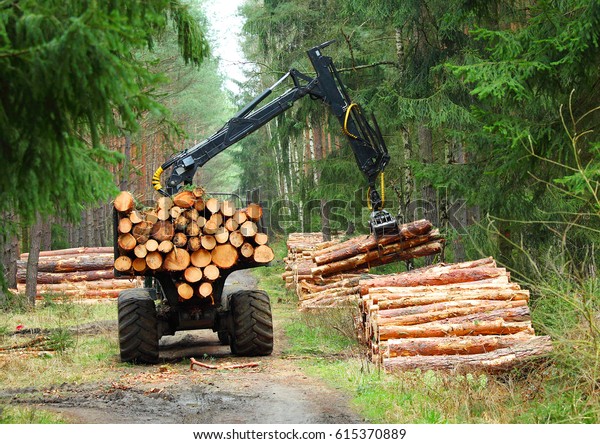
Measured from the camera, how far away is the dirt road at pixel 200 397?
284 inches

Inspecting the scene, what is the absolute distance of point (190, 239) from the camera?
1109 cm

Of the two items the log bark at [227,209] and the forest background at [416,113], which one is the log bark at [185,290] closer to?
the log bark at [227,209]

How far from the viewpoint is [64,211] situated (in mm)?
6141

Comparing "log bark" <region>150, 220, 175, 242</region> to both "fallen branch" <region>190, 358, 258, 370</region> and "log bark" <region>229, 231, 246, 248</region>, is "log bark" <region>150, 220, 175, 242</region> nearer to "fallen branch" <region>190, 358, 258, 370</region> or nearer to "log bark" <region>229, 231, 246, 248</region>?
"log bark" <region>229, 231, 246, 248</region>

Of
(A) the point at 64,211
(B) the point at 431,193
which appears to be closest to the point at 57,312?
(B) the point at 431,193

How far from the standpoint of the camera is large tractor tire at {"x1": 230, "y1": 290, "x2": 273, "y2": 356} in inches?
445

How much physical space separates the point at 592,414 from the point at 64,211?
175 inches

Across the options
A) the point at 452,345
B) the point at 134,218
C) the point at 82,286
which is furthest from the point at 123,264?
the point at 82,286

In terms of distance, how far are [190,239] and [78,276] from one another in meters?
11.8

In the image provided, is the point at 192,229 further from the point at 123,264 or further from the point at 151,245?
the point at 123,264

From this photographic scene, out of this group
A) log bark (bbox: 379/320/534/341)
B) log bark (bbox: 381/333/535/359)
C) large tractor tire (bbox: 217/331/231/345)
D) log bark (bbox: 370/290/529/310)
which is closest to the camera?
log bark (bbox: 381/333/535/359)

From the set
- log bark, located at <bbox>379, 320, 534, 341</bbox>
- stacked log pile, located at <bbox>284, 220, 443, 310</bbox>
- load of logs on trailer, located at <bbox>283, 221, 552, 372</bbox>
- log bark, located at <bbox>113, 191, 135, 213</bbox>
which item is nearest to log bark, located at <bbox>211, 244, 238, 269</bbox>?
log bark, located at <bbox>113, 191, 135, 213</bbox>

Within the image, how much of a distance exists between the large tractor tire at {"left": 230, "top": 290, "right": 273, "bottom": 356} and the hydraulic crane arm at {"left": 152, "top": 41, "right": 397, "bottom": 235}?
331cm
